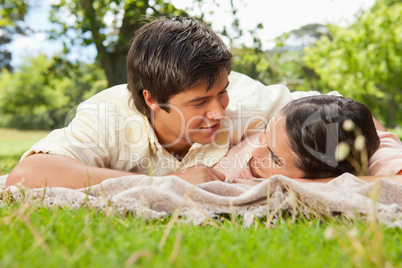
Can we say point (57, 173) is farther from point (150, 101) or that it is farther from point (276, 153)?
point (276, 153)

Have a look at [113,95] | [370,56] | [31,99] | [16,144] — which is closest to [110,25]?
[113,95]

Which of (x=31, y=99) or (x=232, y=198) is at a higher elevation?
(x=232, y=198)

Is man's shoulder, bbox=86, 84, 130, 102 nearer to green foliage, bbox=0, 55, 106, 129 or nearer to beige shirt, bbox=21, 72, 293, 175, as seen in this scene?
beige shirt, bbox=21, 72, 293, 175

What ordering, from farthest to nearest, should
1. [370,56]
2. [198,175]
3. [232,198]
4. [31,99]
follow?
[31,99]
[370,56]
[198,175]
[232,198]

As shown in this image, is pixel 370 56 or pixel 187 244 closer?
pixel 187 244

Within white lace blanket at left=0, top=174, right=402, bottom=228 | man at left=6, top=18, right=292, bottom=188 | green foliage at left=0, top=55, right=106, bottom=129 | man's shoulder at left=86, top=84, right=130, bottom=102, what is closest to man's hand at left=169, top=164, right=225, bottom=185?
man at left=6, top=18, right=292, bottom=188

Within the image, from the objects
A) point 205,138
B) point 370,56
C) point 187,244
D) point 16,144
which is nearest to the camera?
point 187,244

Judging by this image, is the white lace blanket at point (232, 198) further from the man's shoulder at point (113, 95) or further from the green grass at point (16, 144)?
the green grass at point (16, 144)

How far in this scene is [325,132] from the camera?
2.36 metres

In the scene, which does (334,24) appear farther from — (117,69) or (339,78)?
(117,69)

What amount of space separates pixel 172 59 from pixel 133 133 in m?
0.67

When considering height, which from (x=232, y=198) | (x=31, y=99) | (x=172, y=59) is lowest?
(x=31, y=99)

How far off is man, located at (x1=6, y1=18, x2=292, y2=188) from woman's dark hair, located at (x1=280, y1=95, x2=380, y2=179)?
543 mm

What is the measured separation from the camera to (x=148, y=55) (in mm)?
3000
